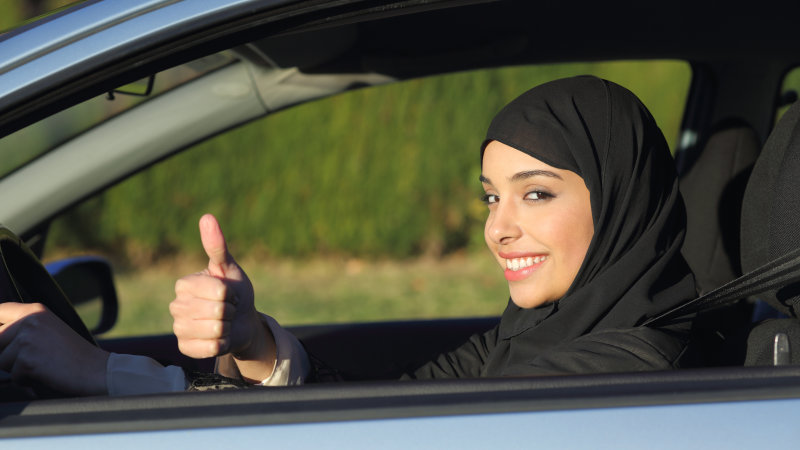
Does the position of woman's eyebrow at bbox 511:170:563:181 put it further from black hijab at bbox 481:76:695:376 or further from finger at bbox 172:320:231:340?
finger at bbox 172:320:231:340

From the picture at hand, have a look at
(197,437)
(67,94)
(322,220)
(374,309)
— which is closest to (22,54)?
(67,94)

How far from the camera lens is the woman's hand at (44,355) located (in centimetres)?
142

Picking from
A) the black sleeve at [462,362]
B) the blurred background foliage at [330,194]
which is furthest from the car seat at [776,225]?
the blurred background foliage at [330,194]

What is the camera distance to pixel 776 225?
1.75 metres

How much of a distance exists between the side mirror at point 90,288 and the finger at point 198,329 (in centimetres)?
122

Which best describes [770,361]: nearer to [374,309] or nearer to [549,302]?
[549,302]

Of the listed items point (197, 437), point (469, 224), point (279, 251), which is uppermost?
point (469, 224)

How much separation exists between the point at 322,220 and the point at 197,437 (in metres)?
6.79

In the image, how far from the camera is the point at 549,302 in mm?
1923

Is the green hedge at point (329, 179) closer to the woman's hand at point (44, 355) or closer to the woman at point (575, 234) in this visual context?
the woman at point (575, 234)

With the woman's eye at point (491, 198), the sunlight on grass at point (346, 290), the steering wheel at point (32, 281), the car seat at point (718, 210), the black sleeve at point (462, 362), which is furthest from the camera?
the sunlight on grass at point (346, 290)

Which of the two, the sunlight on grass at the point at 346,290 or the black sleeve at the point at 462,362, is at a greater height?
the sunlight on grass at the point at 346,290

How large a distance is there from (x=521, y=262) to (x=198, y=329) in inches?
30.3

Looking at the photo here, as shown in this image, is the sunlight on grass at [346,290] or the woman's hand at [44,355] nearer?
the woman's hand at [44,355]
